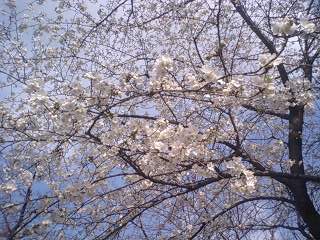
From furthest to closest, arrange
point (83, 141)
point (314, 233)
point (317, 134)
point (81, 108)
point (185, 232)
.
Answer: point (317, 134)
point (314, 233)
point (185, 232)
point (83, 141)
point (81, 108)

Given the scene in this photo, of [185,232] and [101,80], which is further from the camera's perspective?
[185,232]

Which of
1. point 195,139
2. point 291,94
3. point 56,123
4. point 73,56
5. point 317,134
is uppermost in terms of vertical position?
point 73,56

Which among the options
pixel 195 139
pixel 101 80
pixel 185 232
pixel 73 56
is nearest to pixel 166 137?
pixel 195 139

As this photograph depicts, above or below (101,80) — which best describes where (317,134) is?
above

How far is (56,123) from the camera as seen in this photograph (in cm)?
368

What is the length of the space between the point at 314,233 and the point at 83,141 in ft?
12.5

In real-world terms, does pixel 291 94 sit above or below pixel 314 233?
above

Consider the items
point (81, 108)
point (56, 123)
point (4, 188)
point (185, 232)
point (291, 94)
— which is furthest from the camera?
point (185, 232)

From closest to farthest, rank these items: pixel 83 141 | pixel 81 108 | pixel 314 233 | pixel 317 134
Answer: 1. pixel 81 108
2. pixel 83 141
3. pixel 314 233
4. pixel 317 134

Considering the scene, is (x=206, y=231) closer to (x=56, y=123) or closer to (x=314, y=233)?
(x=314, y=233)

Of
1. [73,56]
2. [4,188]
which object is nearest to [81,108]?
[4,188]

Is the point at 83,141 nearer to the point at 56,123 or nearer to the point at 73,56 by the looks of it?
the point at 56,123

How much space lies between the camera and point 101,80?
3561 millimetres

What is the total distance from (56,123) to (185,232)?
2.44m
